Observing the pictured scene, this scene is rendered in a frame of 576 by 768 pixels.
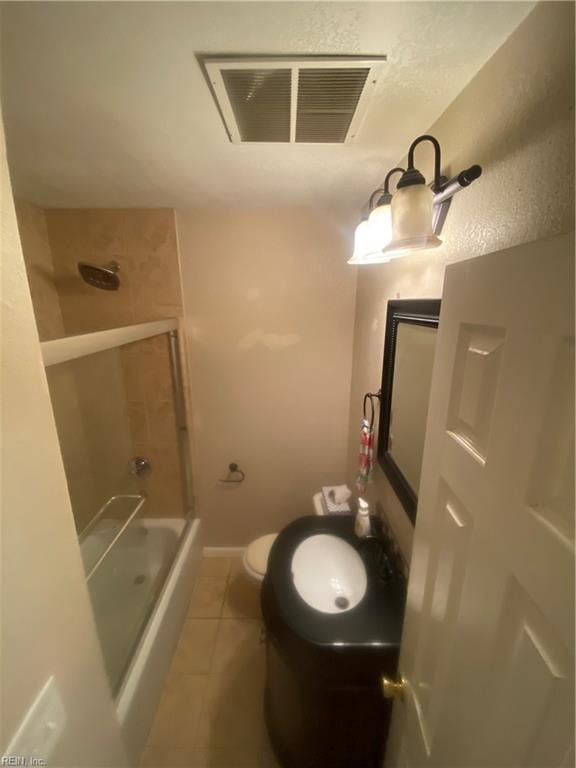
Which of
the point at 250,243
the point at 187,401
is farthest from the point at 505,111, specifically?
the point at 187,401

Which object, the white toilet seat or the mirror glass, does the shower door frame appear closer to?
the white toilet seat

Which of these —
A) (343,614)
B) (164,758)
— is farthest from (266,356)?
(164,758)

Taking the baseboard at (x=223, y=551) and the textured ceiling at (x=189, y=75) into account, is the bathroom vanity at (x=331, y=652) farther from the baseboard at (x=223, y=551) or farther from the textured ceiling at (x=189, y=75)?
the textured ceiling at (x=189, y=75)

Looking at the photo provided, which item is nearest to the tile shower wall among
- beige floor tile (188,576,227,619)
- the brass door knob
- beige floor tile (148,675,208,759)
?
beige floor tile (188,576,227,619)

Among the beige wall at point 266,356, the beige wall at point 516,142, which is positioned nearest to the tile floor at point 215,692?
the beige wall at point 266,356

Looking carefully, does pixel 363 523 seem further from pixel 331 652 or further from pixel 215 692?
pixel 215 692

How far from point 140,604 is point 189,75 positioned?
207 cm

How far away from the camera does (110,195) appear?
52.5 inches

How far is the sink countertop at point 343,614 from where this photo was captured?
0.82 meters

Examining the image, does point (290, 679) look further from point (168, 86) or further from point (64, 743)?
point (168, 86)

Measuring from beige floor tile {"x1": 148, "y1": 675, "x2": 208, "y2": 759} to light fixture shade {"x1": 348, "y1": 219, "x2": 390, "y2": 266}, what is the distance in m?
1.98

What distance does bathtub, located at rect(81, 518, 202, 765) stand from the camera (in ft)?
3.66

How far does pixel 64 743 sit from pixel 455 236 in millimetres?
1340

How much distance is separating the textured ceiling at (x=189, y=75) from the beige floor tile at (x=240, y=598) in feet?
6.83
